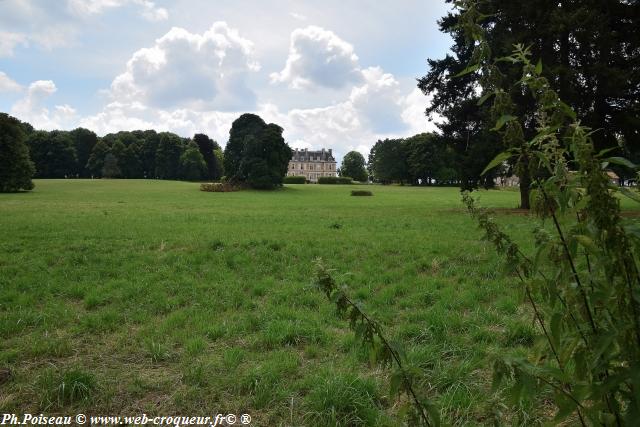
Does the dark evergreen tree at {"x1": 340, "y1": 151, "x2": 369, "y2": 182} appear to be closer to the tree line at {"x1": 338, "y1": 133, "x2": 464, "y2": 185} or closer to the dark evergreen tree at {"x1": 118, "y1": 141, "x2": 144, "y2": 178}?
the tree line at {"x1": 338, "y1": 133, "x2": 464, "y2": 185}

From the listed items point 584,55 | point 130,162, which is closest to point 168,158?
point 130,162

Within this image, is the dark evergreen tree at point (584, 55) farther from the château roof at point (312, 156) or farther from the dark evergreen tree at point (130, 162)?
the château roof at point (312, 156)

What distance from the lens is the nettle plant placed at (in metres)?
1.70

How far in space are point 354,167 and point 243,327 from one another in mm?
126871

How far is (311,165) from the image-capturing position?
520ft

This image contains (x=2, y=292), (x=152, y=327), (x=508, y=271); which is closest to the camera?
(x=508, y=271)

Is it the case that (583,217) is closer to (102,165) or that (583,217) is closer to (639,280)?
(639,280)

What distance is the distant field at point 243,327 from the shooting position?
418 centimetres

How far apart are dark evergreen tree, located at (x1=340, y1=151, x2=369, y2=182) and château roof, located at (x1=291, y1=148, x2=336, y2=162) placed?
25.8 m

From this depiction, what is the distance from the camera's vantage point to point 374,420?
3824 millimetres

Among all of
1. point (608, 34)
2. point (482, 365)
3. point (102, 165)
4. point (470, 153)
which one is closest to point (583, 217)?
point (482, 365)

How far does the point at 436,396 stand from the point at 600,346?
9.17ft

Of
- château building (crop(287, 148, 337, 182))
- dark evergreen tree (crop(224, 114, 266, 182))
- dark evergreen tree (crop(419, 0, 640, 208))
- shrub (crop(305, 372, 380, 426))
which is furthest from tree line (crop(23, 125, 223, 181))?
shrub (crop(305, 372, 380, 426))

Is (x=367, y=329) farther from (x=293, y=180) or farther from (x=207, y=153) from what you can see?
(x=207, y=153)
